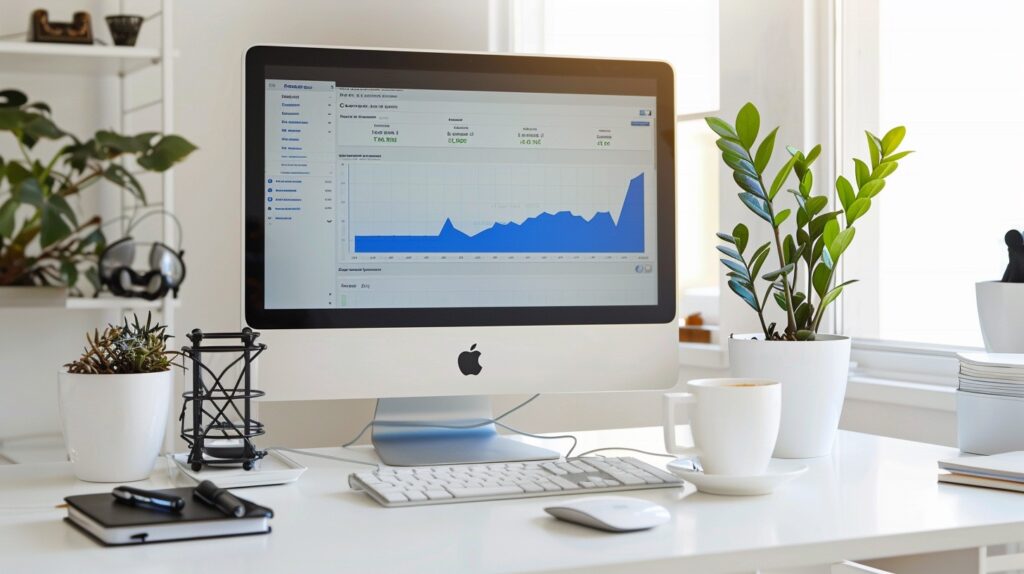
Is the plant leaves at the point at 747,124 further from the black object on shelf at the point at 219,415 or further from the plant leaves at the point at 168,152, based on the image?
the plant leaves at the point at 168,152

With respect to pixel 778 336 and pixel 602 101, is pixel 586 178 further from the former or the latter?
pixel 778 336

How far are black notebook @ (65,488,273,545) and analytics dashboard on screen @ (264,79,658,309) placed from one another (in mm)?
425

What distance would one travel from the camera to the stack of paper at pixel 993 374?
4.07 feet

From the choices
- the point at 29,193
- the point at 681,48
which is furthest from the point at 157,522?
the point at 681,48

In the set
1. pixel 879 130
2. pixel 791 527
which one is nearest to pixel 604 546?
pixel 791 527

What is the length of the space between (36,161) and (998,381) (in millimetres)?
1601

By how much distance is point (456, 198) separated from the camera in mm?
1375

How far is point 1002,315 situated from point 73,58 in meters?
1.56

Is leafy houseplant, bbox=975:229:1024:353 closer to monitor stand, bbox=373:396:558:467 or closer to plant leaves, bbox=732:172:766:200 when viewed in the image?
plant leaves, bbox=732:172:766:200

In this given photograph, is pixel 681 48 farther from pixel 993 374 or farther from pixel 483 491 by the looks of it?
pixel 483 491

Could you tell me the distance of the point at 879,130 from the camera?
1.86m

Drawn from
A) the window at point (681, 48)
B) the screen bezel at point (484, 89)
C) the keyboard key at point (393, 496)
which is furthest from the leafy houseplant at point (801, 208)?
the window at point (681, 48)

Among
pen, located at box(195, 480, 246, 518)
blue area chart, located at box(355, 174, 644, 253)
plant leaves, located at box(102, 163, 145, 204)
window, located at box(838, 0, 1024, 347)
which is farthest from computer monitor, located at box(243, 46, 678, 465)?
plant leaves, located at box(102, 163, 145, 204)

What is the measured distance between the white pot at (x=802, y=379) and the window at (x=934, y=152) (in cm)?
54
